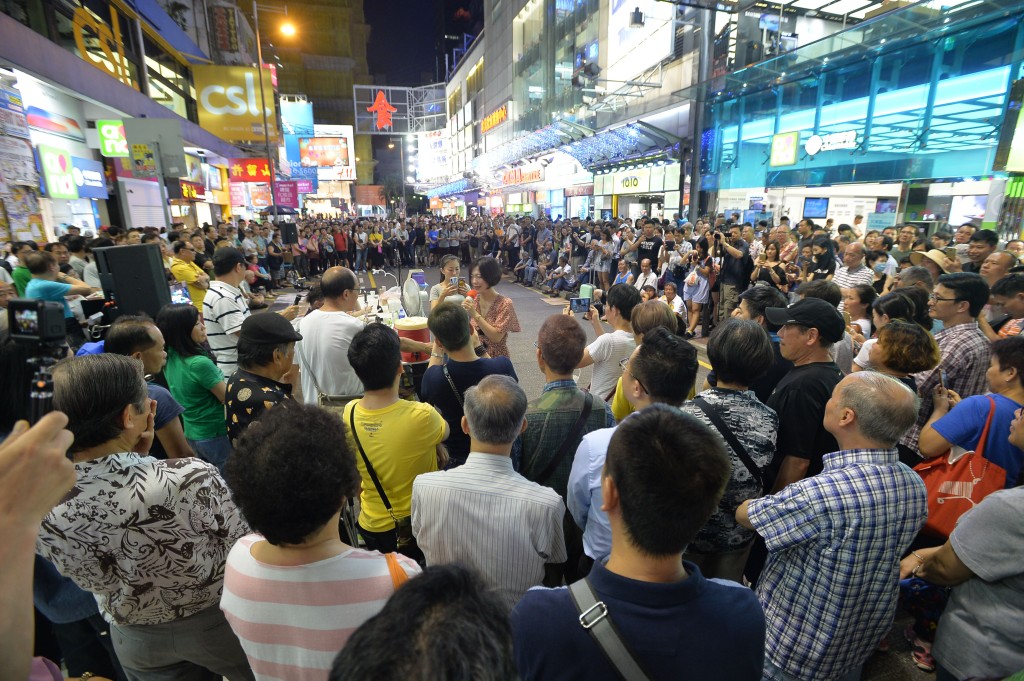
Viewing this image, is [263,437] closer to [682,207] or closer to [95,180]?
[95,180]

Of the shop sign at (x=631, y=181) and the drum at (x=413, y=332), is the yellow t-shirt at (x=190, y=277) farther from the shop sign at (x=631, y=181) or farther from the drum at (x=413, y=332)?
the shop sign at (x=631, y=181)

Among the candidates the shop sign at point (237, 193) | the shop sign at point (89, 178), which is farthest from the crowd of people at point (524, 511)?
the shop sign at point (237, 193)

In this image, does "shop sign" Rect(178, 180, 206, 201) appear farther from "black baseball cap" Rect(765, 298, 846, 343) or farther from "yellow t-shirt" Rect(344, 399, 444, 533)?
"black baseball cap" Rect(765, 298, 846, 343)

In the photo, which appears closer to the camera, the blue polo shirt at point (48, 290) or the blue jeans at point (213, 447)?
the blue jeans at point (213, 447)

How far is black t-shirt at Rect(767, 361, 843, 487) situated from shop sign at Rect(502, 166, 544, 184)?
28524 mm

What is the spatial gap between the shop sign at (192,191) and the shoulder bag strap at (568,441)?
16560 mm

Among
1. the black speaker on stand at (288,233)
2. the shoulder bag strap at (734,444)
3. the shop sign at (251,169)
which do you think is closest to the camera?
the shoulder bag strap at (734,444)

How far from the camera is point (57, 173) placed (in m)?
9.30

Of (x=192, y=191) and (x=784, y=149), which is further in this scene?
(x=192, y=191)

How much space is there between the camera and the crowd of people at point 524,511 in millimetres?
1105

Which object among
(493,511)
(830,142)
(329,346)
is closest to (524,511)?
(493,511)

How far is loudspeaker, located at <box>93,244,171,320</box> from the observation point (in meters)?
4.79

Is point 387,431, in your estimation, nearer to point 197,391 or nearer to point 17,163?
point 197,391

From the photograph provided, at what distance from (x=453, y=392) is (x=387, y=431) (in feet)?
2.37
